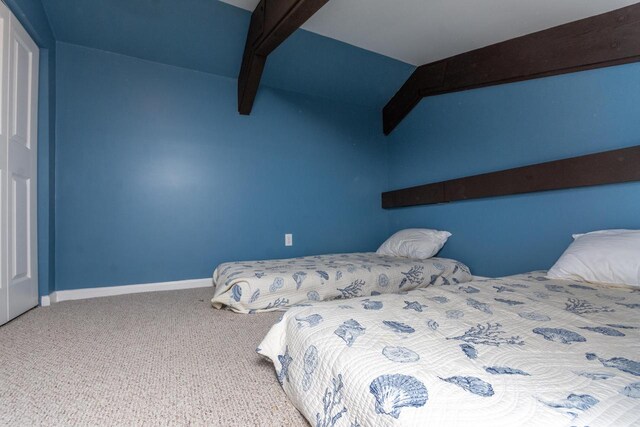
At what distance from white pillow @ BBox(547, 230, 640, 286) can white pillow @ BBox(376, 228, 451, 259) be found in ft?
3.33

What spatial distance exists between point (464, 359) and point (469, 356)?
0.03m

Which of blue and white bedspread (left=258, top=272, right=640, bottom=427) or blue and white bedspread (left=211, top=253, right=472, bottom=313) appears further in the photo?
blue and white bedspread (left=211, top=253, right=472, bottom=313)

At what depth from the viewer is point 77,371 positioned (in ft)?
3.52

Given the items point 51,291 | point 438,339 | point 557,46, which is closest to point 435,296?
point 438,339

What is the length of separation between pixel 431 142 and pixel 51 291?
3.35 meters

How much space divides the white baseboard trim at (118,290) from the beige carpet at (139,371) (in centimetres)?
32

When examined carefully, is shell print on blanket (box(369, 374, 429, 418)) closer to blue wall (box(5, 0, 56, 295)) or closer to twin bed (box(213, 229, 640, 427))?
twin bed (box(213, 229, 640, 427))

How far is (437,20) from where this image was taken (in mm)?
2021

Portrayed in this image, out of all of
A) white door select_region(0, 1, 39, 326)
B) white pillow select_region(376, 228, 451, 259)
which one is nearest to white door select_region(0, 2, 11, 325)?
white door select_region(0, 1, 39, 326)

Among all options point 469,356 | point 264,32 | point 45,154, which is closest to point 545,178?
point 469,356

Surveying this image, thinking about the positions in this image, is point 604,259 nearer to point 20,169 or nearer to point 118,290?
point 118,290

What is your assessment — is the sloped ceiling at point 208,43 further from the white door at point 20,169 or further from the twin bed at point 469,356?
the twin bed at point 469,356

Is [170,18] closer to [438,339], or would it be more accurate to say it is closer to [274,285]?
[274,285]

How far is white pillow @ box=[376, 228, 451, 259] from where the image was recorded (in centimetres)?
250
